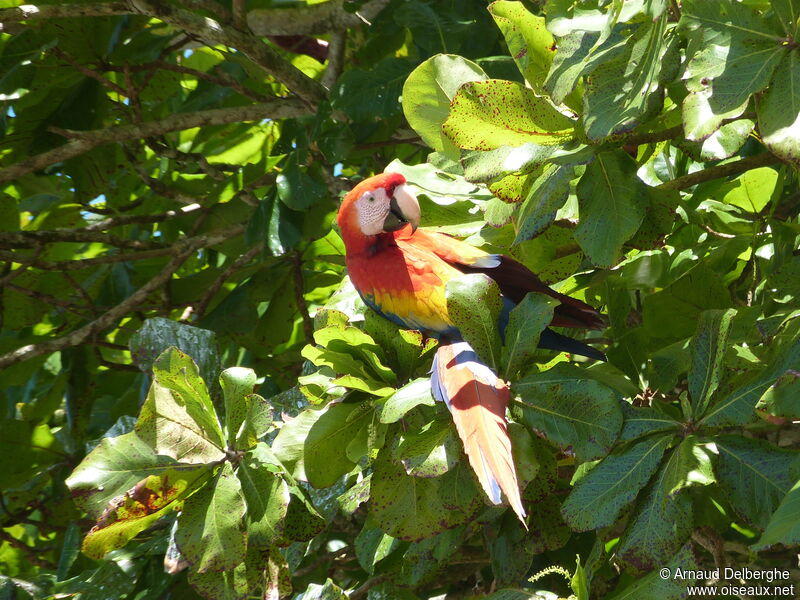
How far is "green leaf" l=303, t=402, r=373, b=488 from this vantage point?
123 cm

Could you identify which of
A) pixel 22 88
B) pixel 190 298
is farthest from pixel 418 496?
pixel 22 88

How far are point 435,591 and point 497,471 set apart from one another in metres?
1.01

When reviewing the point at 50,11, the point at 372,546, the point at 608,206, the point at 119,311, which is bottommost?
the point at 372,546

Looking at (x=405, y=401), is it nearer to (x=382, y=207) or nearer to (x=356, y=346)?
(x=356, y=346)

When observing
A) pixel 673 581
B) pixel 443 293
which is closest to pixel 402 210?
pixel 443 293

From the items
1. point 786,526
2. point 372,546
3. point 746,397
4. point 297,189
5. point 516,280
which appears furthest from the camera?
point 297,189

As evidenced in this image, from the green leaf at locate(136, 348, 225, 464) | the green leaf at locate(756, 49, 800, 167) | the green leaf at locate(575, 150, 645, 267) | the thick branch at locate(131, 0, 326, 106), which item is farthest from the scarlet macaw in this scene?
the thick branch at locate(131, 0, 326, 106)

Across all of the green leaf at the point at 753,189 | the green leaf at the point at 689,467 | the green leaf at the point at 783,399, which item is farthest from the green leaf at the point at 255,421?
the green leaf at the point at 753,189

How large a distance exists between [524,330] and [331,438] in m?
0.33

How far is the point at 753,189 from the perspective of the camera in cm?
158

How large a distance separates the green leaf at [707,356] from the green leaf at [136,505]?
0.72 meters

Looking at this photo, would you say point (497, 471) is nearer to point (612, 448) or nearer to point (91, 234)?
point (612, 448)

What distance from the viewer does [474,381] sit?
111 centimetres

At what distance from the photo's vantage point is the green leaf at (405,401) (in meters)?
1.10
